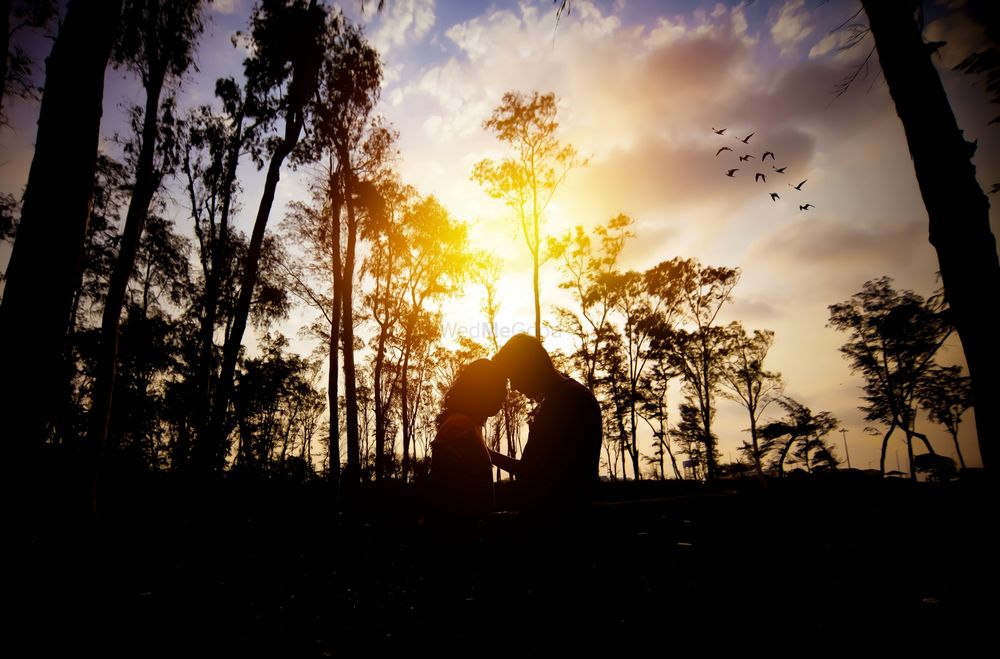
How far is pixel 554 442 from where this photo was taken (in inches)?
102

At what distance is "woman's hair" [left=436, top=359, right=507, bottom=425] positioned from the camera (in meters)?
2.85

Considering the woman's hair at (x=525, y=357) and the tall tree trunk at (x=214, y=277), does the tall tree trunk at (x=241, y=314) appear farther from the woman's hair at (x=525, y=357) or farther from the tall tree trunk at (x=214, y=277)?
the woman's hair at (x=525, y=357)

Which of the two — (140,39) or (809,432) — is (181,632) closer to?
(140,39)

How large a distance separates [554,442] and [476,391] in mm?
707

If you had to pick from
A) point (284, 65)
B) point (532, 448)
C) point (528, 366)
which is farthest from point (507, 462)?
point (284, 65)

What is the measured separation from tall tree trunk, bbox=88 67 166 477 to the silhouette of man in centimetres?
836

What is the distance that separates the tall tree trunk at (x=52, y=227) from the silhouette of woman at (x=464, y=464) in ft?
7.79

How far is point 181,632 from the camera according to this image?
9.59 feet

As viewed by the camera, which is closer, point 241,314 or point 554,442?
point 554,442

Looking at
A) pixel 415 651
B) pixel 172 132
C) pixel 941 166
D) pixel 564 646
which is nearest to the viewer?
pixel 564 646

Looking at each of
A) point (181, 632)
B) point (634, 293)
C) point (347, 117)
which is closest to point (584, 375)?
point (634, 293)

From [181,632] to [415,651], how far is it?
1.98m

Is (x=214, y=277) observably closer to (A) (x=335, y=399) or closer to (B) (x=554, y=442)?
(A) (x=335, y=399)

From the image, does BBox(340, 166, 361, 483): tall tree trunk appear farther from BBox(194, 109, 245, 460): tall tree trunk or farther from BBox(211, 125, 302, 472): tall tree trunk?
BBox(194, 109, 245, 460): tall tree trunk
